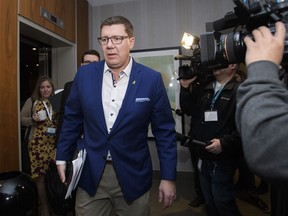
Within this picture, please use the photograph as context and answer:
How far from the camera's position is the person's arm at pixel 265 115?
0.48 meters

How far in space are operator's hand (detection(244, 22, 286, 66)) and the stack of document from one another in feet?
2.96

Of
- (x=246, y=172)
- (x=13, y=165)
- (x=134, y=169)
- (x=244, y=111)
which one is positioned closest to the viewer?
(x=244, y=111)

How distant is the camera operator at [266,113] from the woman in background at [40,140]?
2.10m

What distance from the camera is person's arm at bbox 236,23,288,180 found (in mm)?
476

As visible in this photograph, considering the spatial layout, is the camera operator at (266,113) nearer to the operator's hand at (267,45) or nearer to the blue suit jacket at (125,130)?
the operator's hand at (267,45)

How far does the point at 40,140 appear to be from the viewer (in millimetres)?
2350

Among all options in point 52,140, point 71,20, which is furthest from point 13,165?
point 71,20

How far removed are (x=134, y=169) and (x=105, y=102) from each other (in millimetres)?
370

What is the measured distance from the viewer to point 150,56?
3.78 meters

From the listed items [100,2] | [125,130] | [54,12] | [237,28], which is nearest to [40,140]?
[125,130]

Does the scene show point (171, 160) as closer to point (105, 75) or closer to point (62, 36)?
point (105, 75)

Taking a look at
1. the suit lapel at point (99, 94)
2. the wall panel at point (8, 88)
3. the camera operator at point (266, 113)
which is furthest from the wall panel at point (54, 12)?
the camera operator at point (266, 113)

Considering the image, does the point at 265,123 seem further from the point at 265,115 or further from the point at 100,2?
the point at 100,2

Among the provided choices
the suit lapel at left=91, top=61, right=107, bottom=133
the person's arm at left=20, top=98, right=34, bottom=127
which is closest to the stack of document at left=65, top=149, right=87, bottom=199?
the suit lapel at left=91, top=61, right=107, bottom=133
